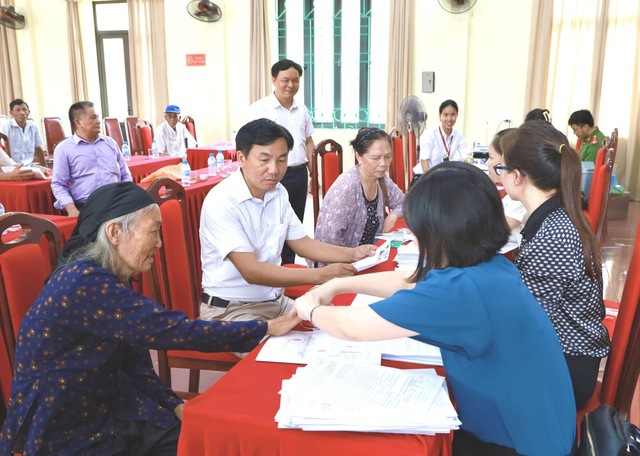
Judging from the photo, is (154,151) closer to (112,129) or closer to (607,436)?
(112,129)

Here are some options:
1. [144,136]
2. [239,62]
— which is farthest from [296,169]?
[239,62]

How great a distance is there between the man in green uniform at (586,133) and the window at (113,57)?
646cm

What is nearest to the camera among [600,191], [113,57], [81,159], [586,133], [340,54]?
[600,191]

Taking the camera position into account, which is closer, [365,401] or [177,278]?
[365,401]

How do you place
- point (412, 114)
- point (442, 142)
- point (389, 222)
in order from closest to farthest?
point (389, 222)
point (442, 142)
point (412, 114)

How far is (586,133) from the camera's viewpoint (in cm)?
594

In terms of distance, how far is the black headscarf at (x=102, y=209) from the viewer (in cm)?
126

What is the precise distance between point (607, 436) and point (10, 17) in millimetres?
9922

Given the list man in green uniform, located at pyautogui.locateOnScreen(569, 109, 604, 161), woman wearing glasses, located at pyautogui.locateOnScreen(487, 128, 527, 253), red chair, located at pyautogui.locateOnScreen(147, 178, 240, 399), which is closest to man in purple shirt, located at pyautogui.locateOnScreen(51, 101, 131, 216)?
red chair, located at pyautogui.locateOnScreen(147, 178, 240, 399)

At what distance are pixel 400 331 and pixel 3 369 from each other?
1000 millimetres

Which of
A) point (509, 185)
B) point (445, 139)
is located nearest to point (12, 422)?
point (509, 185)

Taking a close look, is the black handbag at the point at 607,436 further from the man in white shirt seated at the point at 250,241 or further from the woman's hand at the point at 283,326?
the man in white shirt seated at the point at 250,241

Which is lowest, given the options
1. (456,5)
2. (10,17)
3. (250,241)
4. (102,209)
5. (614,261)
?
(614,261)

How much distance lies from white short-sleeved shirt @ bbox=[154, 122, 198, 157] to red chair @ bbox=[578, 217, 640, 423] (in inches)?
214
